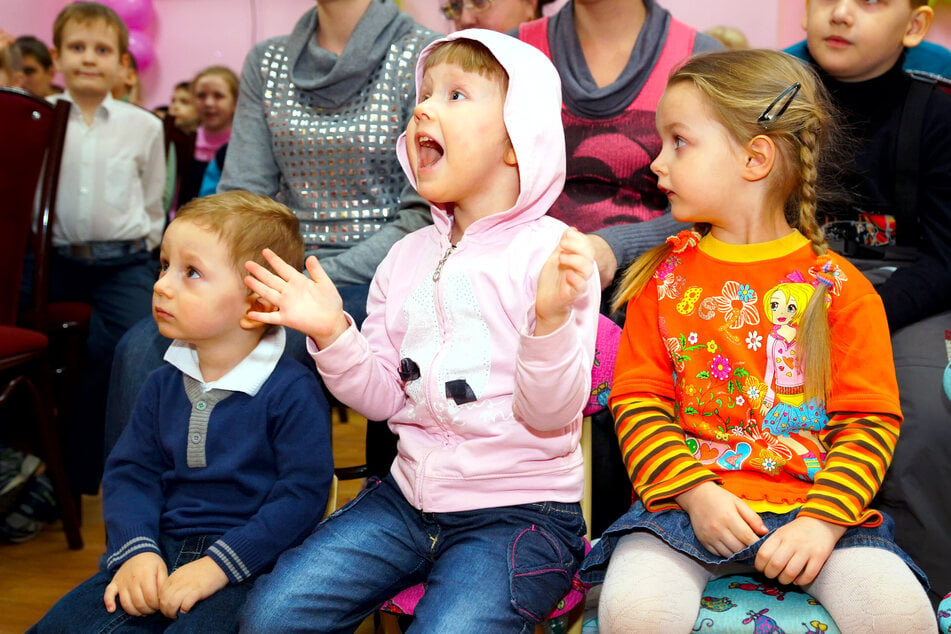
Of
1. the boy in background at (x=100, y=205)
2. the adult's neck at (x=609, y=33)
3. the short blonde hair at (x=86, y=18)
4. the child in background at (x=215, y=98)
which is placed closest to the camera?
the adult's neck at (x=609, y=33)

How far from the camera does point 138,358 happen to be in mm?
1612

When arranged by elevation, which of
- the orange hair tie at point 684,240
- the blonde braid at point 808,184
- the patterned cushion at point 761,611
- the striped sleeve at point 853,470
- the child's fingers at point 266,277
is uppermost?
the blonde braid at point 808,184

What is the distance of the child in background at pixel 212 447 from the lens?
4.18 feet

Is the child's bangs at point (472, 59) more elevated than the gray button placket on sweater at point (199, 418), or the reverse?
the child's bangs at point (472, 59)

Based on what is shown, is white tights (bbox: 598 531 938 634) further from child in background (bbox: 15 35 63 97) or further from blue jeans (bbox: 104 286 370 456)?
child in background (bbox: 15 35 63 97)

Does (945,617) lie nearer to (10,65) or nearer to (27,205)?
(27,205)

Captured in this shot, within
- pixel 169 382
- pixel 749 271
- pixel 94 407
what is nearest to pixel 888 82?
pixel 749 271

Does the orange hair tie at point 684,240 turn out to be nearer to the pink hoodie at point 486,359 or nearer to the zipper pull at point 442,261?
the pink hoodie at point 486,359

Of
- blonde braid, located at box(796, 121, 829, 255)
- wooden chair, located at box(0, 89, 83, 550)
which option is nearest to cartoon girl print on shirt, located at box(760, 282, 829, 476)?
blonde braid, located at box(796, 121, 829, 255)

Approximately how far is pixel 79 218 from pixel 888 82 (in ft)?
6.78

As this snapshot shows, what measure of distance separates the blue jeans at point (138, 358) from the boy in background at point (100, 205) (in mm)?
819

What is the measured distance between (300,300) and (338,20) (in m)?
0.84

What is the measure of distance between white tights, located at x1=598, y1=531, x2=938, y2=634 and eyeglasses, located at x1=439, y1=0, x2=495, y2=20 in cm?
148

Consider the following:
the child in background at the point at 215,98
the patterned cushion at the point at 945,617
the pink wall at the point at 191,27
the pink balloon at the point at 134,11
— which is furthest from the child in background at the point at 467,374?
the pink balloon at the point at 134,11
